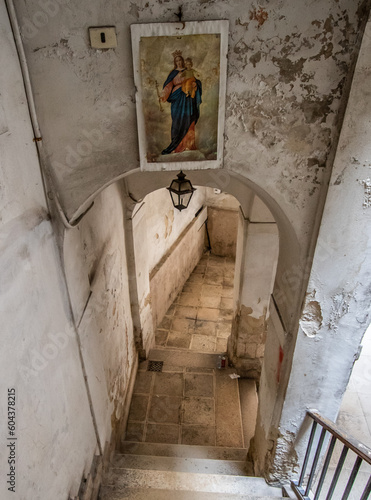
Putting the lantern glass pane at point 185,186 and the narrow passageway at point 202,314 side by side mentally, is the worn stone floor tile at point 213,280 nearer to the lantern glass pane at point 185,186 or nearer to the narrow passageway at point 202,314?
the narrow passageway at point 202,314

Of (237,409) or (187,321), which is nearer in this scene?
(237,409)

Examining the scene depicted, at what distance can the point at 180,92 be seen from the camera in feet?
8.13

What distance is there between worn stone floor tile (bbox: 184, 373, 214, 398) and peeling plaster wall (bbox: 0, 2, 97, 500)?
11.4 ft

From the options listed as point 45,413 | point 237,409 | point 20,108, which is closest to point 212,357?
point 237,409

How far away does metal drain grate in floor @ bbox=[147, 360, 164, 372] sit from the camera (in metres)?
6.75

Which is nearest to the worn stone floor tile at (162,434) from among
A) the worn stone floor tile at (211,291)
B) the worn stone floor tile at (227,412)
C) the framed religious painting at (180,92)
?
the worn stone floor tile at (227,412)

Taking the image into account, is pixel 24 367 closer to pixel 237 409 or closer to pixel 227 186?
pixel 227 186

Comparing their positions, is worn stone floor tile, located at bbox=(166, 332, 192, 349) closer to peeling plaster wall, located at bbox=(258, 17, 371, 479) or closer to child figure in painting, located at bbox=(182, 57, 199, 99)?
peeling plaster wall, located at bbox=(258, 17, 371, 479)

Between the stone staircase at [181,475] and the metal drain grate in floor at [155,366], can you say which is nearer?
the stone staircase at [181,475]

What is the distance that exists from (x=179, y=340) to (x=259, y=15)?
260 inches

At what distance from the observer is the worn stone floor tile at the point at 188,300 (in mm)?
9073

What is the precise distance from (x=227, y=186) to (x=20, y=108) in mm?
3603

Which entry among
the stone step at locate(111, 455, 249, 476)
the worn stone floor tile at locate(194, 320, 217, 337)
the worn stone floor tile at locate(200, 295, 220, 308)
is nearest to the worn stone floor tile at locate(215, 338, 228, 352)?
the worn stone floor tile at locate(194, 320, 217, 337)

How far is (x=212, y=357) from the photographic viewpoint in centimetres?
701
